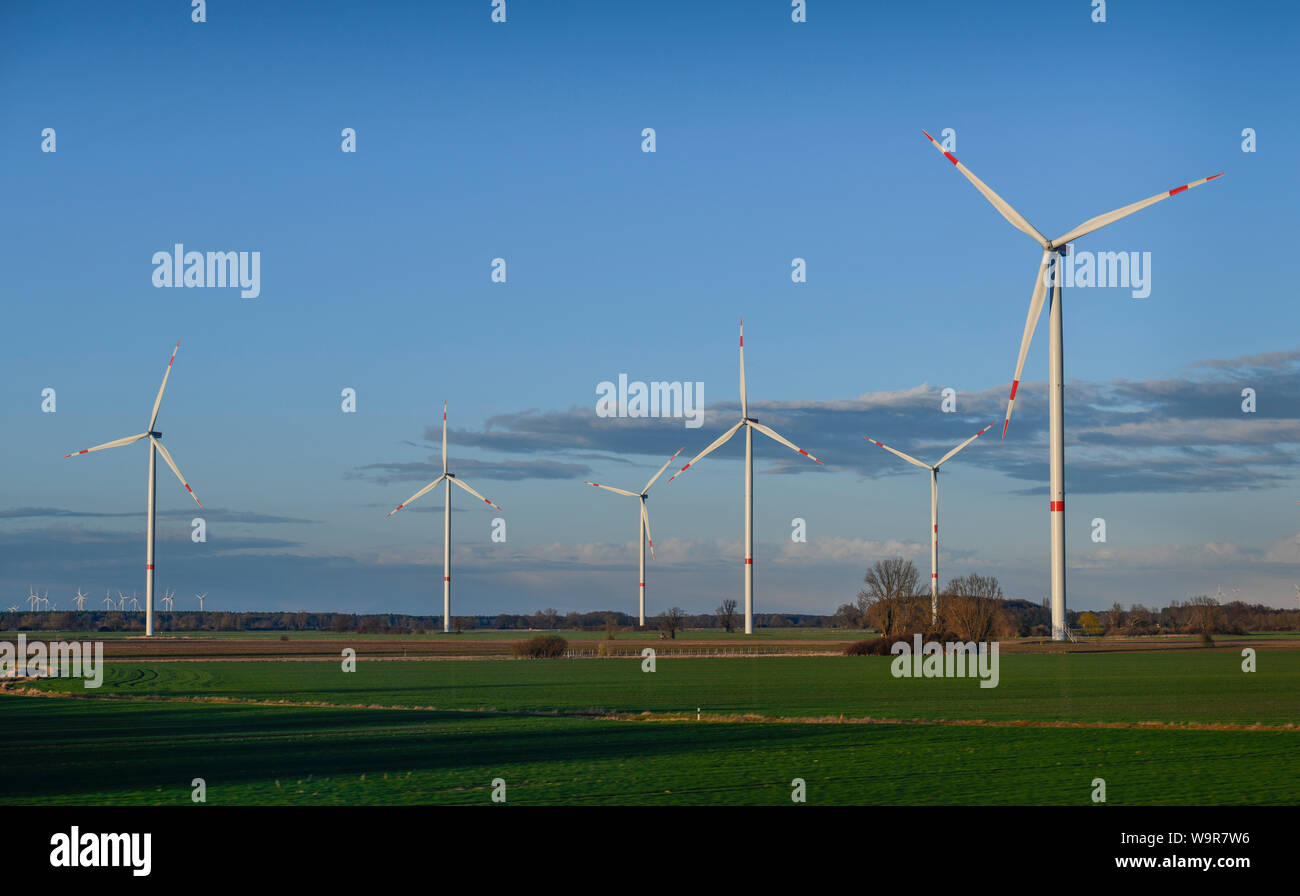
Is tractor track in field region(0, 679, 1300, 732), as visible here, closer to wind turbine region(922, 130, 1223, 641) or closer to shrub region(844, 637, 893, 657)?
wind turbine region(922, 130, 1223, 641)

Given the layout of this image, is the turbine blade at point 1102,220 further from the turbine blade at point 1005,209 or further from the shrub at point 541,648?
the shrub at point 541,648

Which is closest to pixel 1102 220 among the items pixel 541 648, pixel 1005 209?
pixel 1005 209

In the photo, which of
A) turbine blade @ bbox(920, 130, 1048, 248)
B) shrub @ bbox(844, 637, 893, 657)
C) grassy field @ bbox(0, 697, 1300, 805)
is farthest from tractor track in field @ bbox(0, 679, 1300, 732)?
shrub @ bbox(844, 637, 893, 657)

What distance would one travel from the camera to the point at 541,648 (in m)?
123

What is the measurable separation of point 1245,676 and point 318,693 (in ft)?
197

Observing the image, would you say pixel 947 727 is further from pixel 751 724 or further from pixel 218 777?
pixel 218 777

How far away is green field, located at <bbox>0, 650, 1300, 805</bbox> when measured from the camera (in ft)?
88.5

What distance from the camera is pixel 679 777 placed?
96.2 ft

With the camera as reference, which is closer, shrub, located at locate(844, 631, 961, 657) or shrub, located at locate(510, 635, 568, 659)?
shrub, located at locate(510, 635, 568, 659)

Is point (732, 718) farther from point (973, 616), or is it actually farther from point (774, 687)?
point (973, 616)

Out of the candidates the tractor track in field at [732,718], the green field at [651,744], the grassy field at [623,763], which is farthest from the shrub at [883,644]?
the grassy field at [623,763]

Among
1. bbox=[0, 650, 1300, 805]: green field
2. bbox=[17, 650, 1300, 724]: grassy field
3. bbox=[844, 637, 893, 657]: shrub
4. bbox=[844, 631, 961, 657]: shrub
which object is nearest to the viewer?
bbox=[0, 650, 1300, 805]: green field

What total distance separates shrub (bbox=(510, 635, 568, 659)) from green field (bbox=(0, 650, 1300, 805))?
157 ft
